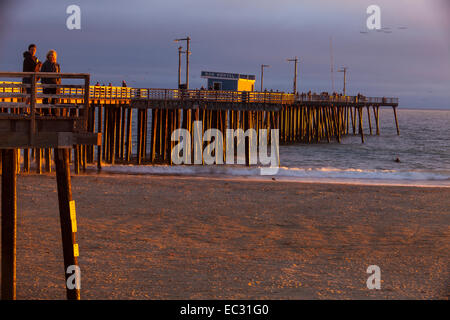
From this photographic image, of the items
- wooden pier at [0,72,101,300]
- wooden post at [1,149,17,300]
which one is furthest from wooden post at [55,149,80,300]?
wooden post at [1,149,17,300]

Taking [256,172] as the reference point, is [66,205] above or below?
above

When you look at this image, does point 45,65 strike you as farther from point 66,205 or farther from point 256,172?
point 256,172

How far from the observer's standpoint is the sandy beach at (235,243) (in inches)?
315

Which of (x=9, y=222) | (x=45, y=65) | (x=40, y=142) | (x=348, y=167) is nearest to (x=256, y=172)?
(x=348, y=167)

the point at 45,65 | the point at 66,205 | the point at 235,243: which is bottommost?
the point at 235,243

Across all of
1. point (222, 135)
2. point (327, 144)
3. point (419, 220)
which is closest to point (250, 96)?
point (222, 135)

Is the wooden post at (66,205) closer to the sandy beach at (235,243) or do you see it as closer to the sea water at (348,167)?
the sandy beach at (235,243)

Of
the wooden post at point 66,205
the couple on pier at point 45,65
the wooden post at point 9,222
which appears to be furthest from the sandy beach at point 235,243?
the couple on pier at point 45,65

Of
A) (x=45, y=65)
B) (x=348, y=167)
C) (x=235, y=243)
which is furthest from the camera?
(x=348, y=167)

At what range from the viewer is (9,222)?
712cm

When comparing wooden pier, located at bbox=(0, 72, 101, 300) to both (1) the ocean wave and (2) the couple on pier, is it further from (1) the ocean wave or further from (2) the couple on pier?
(1) the ocean wave

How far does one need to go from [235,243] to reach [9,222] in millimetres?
4630

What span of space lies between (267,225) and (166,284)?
4.56m
